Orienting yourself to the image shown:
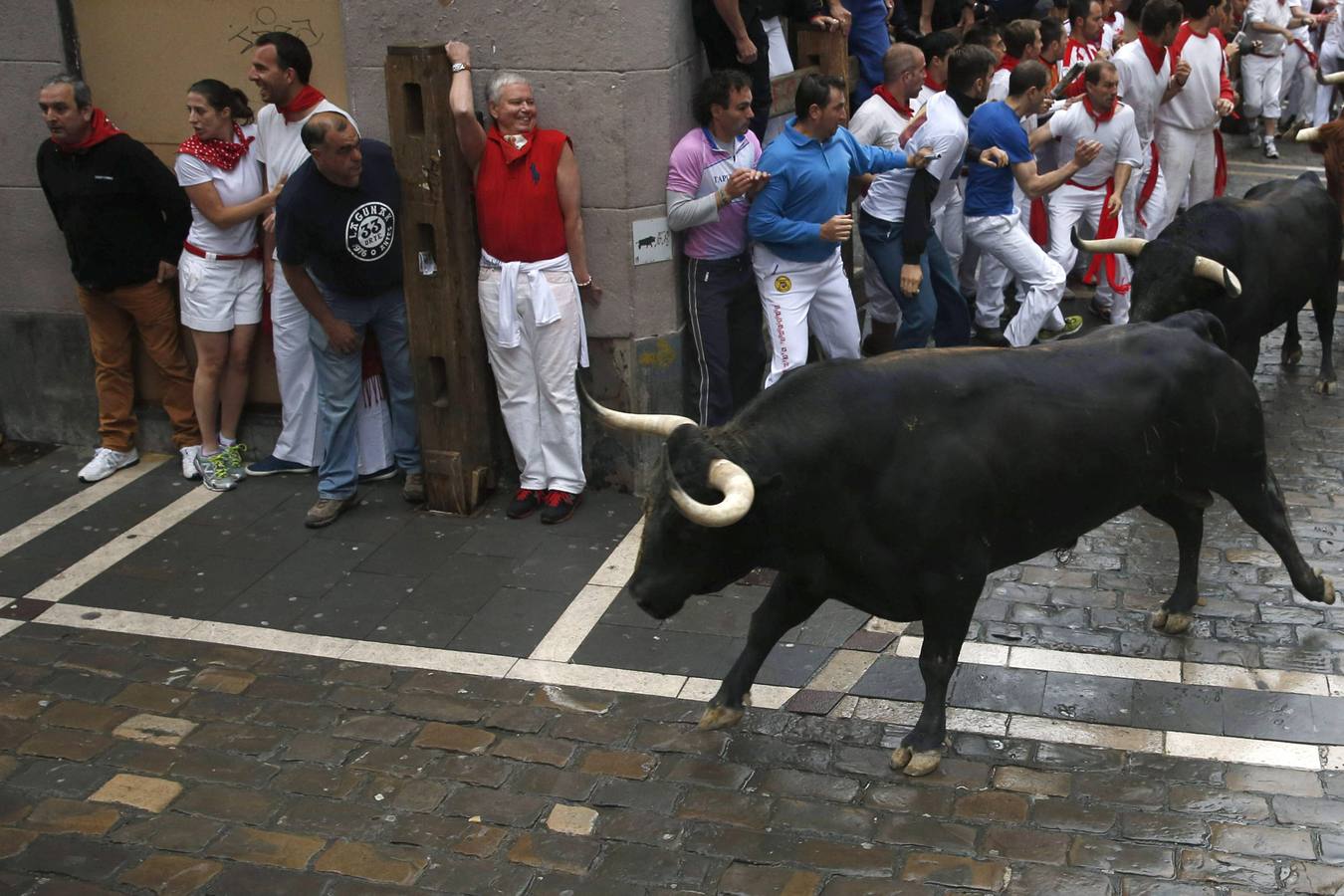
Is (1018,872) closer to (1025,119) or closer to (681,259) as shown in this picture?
(681,259)

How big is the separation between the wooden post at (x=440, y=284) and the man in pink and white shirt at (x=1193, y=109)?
561cm

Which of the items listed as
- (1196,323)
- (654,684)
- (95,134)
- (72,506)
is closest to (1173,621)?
(1196,323)

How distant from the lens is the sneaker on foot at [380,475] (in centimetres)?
836

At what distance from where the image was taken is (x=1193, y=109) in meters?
10.8

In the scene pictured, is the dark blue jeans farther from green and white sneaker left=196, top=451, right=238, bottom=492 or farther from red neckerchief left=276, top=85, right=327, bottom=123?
green and white sneaker left=196, top=451, right=238, bottom=492

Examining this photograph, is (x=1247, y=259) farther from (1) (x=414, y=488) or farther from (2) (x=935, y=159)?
(1) (x=414, y=488)

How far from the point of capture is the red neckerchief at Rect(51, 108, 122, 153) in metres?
7.94

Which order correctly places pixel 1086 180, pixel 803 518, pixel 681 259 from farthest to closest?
1. pixel 1086 180
2. pixel 681 259
3. pixel 803 518

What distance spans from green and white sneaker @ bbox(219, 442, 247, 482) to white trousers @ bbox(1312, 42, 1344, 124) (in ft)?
44.7

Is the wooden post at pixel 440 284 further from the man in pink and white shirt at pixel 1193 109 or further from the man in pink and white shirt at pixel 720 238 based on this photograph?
the man in pink and white shirt at pixel 1193 109

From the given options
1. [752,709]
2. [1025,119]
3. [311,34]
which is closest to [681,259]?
[311,34]

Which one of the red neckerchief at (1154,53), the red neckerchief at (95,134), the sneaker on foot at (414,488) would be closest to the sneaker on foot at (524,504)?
the sneaker on foot at (414,488)

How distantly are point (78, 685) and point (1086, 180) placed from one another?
23.6 ft

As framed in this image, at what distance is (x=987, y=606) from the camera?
6715mm
